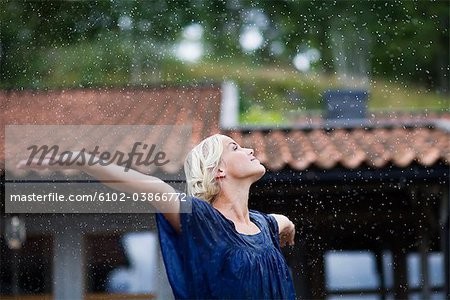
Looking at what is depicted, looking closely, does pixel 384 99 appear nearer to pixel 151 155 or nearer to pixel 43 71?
pixel 43 71

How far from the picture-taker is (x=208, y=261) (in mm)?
2420

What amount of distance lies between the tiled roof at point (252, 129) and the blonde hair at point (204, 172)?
6.05 feet

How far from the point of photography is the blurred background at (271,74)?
5.57 meters

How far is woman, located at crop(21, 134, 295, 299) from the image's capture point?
2.41 metres

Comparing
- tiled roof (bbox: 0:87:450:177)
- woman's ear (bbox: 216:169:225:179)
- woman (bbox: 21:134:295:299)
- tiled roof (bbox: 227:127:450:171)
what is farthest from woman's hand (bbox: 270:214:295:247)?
tiled roof (bbox: 227:127:450:171)

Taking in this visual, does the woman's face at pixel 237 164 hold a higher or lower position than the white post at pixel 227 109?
lower

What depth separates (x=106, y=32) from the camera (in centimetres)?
1320

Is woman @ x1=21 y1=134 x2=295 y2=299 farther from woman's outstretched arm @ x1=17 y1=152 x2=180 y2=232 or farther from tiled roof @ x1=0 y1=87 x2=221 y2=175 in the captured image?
tiled roof @ x1=0 y1=87 x2=221 y2=175

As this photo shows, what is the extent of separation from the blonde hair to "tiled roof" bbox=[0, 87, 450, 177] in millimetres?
1844

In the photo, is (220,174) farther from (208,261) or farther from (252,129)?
(252,129)

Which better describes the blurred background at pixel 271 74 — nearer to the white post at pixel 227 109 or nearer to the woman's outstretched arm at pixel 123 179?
the white post at pixel 227 109

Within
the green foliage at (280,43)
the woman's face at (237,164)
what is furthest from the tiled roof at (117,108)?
the green foliage at (280,43)

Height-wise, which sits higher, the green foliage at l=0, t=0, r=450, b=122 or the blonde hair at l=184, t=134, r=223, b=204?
the green foliage at l=0, t=0, r=450, b=122

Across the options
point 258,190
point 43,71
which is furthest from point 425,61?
point 258,190
